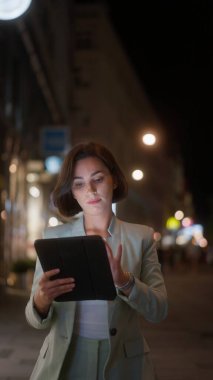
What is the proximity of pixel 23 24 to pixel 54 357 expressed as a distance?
67.2 feet

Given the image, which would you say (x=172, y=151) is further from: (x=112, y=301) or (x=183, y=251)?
(x=112, y=301)

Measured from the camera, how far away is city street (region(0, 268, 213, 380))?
868 cm

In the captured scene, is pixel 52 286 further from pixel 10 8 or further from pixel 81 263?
pixel 10 8

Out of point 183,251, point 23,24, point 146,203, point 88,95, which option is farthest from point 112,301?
point 146,203

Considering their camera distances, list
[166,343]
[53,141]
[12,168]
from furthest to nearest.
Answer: [12,168]
[53,141]
[166,343]

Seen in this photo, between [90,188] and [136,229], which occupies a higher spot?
[90,188]

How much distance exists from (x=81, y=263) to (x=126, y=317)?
368mm

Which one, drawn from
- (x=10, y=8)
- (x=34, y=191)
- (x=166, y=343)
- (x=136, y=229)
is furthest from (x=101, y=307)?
(x=34, y=191)

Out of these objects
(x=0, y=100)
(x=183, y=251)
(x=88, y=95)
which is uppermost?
(x=88, y=95)

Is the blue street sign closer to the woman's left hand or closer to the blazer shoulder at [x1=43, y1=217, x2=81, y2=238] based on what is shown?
the blazer shoulder at [x1=43, y1=217, x2=81, y2=238]

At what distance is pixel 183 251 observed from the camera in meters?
51.7

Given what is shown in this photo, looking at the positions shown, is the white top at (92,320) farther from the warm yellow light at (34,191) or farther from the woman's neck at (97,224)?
the warm yellow light at (34,191)

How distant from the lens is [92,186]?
9.74ft

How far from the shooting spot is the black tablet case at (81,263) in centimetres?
256
